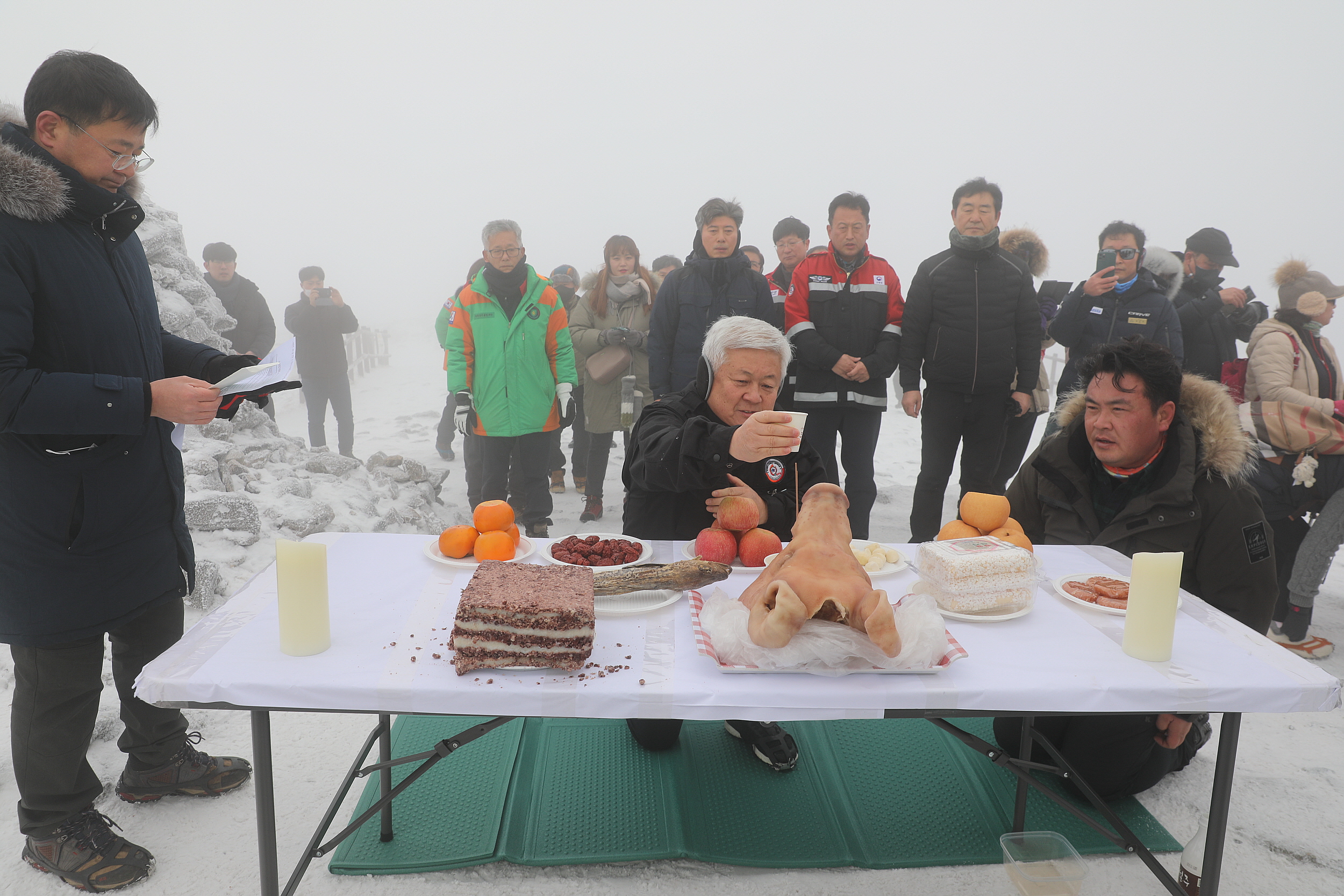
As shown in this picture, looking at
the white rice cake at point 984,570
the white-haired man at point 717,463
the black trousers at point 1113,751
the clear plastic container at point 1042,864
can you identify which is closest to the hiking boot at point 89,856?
the white-haired man at point 717,463

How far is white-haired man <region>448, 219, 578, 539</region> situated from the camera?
4.97 m

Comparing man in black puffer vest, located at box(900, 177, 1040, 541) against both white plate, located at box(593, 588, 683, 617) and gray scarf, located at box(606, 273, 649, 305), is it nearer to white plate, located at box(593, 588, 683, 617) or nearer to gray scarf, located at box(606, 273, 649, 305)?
gray scarf, located at box(606, 273, 649, 305)

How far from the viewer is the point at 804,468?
8.75 ft

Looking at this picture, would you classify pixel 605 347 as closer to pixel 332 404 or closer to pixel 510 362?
pixel 510 362

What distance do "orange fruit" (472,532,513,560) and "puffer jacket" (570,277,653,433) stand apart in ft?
12.9

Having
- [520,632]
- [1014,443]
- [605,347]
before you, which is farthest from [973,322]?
[520,632]

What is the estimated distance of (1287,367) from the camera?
3.84 metres

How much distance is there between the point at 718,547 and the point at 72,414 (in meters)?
1.58

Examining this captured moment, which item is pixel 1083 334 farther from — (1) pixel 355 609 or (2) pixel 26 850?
(2) pixel 26 850

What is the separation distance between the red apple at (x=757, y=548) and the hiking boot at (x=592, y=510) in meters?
3.79

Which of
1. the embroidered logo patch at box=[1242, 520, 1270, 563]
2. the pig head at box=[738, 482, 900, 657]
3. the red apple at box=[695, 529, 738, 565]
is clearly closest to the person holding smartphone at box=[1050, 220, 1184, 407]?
the embroidered logo patch at box=[1242, 520, 1270, 563]

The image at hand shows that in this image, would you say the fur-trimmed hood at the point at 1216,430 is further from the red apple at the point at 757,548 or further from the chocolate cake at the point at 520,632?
the chocolate cake at the point at 520,632

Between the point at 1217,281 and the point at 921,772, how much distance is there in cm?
438

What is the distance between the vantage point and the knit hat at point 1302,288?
3.81m
